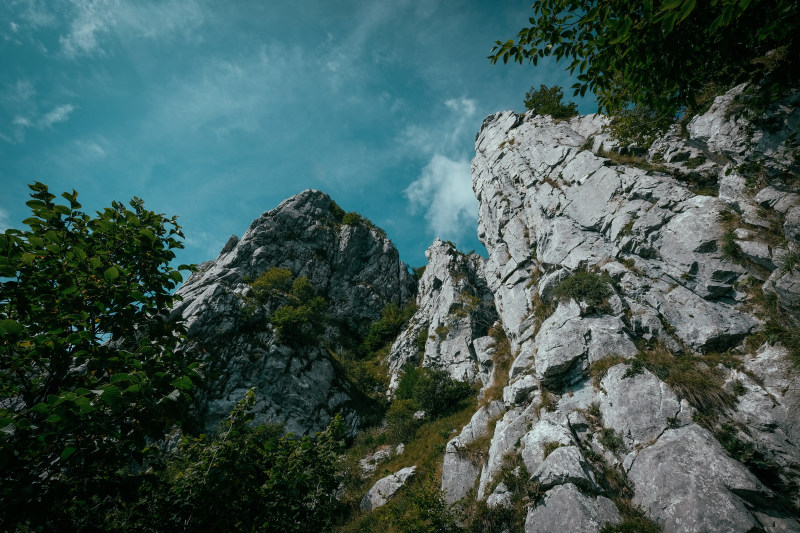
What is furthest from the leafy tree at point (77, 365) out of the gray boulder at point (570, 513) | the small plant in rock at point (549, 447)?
the small plant in rock at point (549, 447)

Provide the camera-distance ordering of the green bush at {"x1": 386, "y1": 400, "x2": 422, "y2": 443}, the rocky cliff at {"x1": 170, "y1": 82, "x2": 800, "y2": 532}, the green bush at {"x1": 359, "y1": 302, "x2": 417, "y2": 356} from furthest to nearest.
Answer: the green bush at {"x1": 359, "y1": 302, "x2": 417, "y2": 356}, the green bush at {"x1": 386, "y1": 400, "x2": 422, "y2": 443}, the rocky cliff at {"x1": 170, "y1": 82, "x2": 800, "y2": 532}

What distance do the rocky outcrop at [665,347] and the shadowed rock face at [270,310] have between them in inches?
471

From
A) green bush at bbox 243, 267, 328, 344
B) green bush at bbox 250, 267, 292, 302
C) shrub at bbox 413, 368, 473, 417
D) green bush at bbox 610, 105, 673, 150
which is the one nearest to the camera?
green bush at bbox 610, 105, 673, 150

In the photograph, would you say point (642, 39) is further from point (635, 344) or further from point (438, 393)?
point (438, 393)

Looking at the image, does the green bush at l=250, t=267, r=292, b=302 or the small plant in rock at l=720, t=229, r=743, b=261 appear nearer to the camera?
the small plant in rock at l=720, t=229, r=743, b=261

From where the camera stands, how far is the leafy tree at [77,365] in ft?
7.82

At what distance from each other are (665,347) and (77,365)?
17.2 m

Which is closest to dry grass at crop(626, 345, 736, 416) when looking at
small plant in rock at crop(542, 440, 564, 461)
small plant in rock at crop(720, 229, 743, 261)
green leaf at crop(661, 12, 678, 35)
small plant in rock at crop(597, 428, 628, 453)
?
small plant in rock at crop(597, 428, 628, 453)

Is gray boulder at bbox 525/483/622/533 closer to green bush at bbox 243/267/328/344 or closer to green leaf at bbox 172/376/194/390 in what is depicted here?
green leaf at bbox 172/376/194/390

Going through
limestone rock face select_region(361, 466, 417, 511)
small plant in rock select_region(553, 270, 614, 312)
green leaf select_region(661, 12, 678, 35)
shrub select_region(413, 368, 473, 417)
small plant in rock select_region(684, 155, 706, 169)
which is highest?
small plant in rock select_region(684, 155, 706, 169)

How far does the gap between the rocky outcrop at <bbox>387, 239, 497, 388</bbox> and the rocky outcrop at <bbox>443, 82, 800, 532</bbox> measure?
29.1 feet

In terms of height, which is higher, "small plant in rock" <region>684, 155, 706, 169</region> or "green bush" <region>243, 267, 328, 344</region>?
"green bush" <region>243, 267, 328, 344</region>

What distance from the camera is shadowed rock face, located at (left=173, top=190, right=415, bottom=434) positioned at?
Answer: 91.0 ft

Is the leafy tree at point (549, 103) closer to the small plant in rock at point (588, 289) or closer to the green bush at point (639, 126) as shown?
the green bush at point (639, 126)
